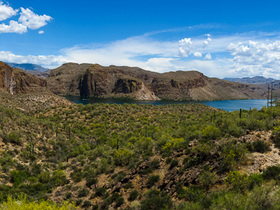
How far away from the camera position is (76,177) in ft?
64.7

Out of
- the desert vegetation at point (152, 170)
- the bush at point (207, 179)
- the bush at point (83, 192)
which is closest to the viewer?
the desert vegetation at point (152, 170)

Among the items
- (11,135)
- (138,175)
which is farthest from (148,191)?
(11,135)

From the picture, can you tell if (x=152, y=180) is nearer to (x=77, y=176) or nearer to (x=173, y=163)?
(x=173, y=163)

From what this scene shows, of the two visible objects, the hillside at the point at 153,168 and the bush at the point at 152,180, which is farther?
the bush at the point at 152,180

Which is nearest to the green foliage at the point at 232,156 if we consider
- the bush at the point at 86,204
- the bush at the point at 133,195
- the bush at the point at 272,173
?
the bush at the point at 272,173

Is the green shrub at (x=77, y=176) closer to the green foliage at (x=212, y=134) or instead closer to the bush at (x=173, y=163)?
the bush at (x=173, y=163)

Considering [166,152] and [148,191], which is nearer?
[148,191]

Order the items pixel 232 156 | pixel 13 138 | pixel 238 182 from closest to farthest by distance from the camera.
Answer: pixel 238 182 → pixel 232 156 → pixel 13 138

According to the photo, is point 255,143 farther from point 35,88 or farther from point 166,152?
point 35,88

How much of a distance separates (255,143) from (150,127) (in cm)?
2840

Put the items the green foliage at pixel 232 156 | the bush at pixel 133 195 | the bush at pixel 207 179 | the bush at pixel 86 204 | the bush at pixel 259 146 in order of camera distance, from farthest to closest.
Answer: the bush at pixel 86 204 → the bush at pixel 133 195 → the bush at pixel 259 146 → the green foliage at pixel 232 156 → the bush at pixel 207 179

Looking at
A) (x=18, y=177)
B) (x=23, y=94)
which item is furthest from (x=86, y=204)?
(x=23, y=94)

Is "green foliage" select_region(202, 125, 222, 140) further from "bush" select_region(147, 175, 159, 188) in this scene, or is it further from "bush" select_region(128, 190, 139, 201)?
"bush" select_region(128, 190, 139, 201)

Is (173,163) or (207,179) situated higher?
(207,179)
